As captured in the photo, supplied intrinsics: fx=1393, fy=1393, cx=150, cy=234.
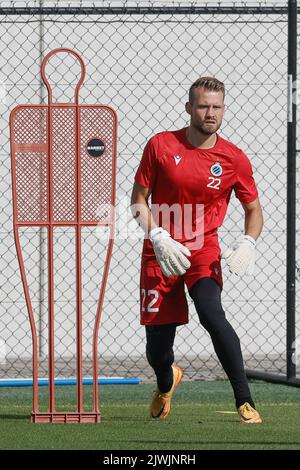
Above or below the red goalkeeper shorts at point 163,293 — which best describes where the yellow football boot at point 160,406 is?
below

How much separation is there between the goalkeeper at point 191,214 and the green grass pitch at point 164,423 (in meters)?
0.35

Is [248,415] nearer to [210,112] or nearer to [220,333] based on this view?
[220,333]

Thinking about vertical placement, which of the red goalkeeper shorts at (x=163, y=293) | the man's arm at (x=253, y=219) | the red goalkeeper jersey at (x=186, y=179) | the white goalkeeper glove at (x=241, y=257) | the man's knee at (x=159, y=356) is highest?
the red goalkeeper jersey at (x=186, y=179)

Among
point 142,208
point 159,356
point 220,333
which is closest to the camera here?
point 220,333

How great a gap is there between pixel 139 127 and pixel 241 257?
4.14 metres

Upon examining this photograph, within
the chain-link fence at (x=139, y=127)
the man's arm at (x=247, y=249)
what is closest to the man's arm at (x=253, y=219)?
the man's arm at (x=247, y=249)

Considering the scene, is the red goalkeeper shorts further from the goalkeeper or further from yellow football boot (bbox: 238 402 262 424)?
yellow football boot (bbox: 238 402 262 424)

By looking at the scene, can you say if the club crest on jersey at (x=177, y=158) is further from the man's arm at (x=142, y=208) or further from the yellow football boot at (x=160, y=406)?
the yellow football boot at (x=160, y=406)

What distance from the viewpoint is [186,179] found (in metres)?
7.43

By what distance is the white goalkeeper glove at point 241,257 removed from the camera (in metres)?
7.49

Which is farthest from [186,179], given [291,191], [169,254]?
[291,191]
